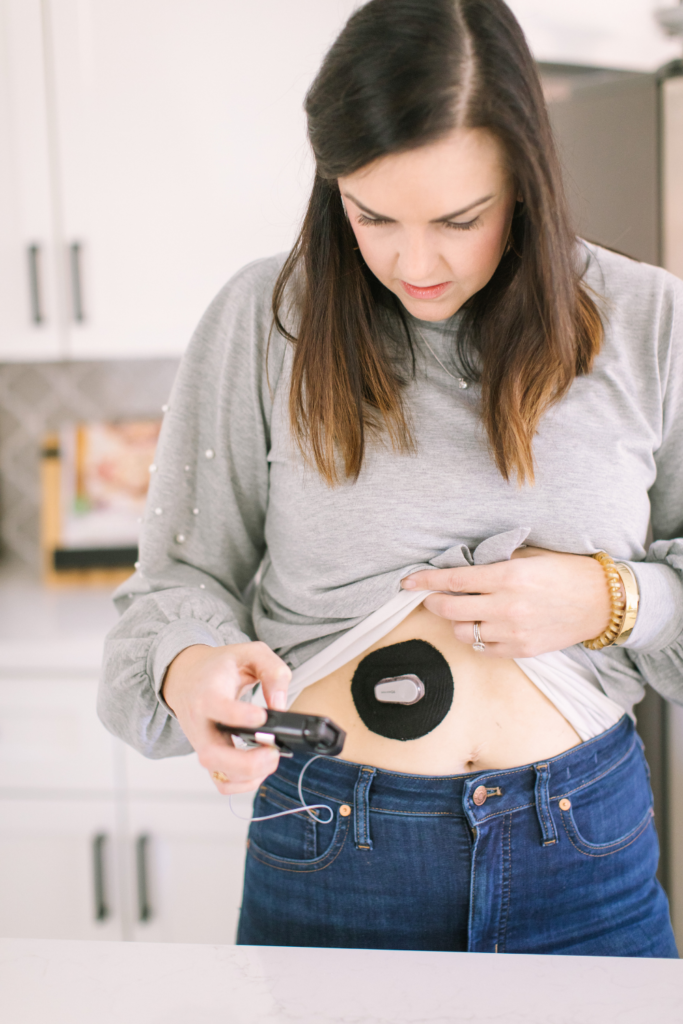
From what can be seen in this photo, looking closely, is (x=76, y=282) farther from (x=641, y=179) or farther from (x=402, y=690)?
(x=402, y=690)

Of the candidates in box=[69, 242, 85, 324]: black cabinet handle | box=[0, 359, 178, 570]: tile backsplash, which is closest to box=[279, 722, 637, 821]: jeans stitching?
box=[69, 242, 85, 324]: black cabinet handle

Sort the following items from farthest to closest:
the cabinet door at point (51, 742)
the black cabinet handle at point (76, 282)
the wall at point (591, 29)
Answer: the black cabinet handle at point (76, 282)
the cabinet door at point (51, 742)
the wall at point (591, 29)

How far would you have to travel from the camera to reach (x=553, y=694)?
2.67 feet

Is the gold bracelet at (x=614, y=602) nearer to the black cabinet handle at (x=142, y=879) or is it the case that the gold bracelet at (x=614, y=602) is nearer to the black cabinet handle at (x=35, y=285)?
the black cabinet handle at (x=142, y=879)

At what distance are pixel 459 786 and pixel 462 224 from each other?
521 millimetres

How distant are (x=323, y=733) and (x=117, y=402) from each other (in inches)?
68.1

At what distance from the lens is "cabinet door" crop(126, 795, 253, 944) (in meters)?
1.58

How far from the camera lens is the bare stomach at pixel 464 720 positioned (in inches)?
31.3

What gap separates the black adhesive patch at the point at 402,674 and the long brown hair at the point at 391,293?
0.63ft

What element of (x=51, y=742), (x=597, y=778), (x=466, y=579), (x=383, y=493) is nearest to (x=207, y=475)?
(x=383, y=493)

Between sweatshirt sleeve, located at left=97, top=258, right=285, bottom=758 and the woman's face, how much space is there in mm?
189

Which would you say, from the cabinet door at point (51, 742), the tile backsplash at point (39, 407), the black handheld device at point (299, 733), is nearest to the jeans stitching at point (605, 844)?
the black handheld device at point (299, 733)

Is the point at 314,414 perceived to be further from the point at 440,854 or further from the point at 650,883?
the point at 650,883

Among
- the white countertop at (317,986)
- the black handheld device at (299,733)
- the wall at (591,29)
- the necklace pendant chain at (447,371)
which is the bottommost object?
the white countertop at (317,986)
